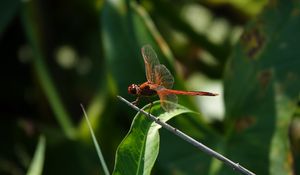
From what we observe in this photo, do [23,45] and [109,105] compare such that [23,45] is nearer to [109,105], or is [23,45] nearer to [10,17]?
[10,17]

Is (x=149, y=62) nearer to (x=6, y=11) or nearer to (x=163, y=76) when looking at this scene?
(x=163, y=76)

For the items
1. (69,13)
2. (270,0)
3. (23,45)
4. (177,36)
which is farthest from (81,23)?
(270,0)

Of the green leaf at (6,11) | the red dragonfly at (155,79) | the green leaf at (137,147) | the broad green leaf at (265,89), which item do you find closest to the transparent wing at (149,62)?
the red dragonfly at (155,79)

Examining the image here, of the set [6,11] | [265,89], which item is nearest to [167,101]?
[265,89]

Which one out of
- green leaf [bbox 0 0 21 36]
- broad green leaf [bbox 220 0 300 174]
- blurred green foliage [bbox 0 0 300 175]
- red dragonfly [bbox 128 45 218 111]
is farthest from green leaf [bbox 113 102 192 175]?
green leaf [bbox 0 0 21 36]

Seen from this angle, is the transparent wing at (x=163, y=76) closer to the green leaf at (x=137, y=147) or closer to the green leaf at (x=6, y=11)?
the green leaf at (x=137, y=147)

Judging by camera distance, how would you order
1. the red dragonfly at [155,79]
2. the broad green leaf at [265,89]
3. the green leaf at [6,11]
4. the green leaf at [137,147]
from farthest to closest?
1. the green leaf at [6,11]
2. the broad green leaf at [265,89]
3. the red dragonfly at [155,79]
4. the green leaf at [137,147]
